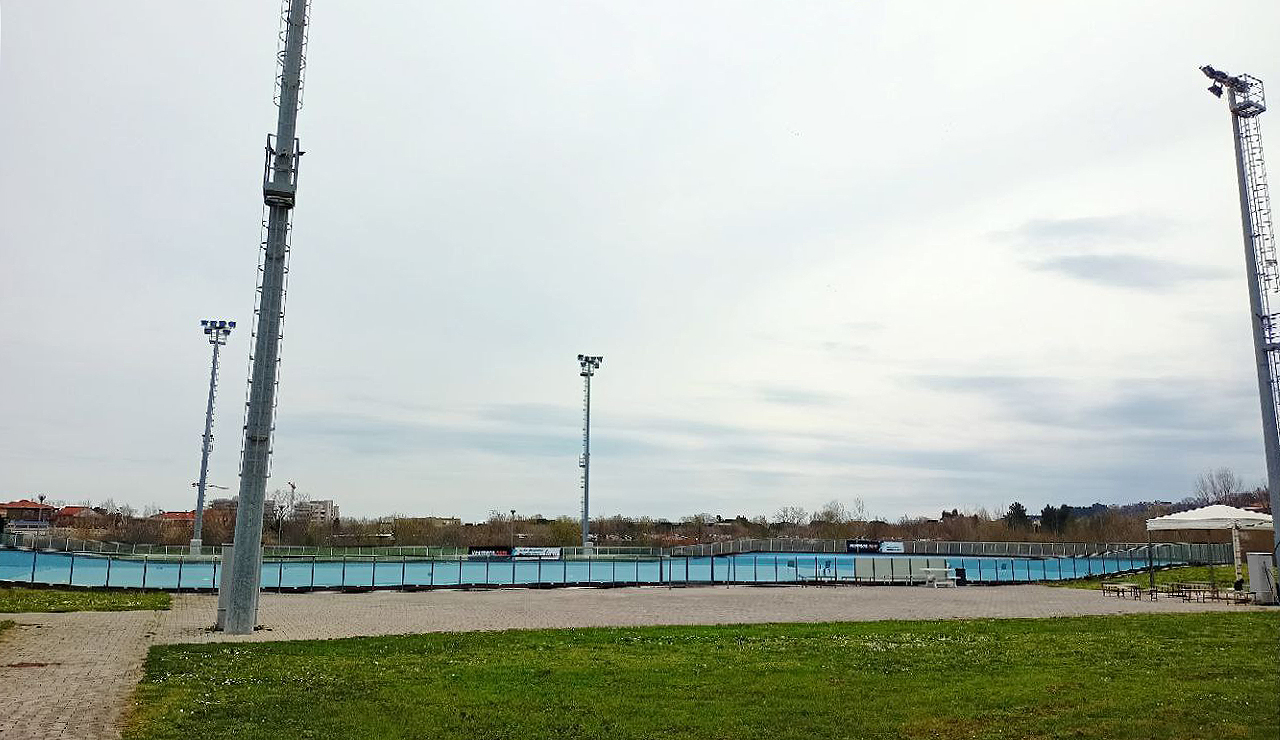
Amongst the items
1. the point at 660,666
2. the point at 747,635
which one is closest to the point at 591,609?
the point at 747,635

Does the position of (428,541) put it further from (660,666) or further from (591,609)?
(660,666)

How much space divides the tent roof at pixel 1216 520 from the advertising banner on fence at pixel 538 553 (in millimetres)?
25972

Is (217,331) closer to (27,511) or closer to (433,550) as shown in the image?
(433,550)

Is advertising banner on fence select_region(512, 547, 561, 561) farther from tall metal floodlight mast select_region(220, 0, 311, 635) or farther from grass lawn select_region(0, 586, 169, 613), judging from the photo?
tall metal floodlight mast select_region(220, 0, 311, 635)

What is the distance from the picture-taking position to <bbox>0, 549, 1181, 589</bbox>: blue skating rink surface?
33750mm

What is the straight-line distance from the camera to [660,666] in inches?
464

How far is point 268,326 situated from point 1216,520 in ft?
76.8

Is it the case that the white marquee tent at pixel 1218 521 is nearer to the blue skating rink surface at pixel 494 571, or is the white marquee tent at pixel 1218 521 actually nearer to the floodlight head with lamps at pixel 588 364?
the blue skating rink surface at pixel 494 571

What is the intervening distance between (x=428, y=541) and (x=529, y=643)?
57.4 m

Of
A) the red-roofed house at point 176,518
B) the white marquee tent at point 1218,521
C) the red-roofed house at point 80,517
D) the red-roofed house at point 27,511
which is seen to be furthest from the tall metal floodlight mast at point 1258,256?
the red-roofed house at point 27,511

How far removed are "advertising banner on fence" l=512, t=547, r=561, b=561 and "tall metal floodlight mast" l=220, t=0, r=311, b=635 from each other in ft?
80.4

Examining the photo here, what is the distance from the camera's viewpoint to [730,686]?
10.2 metres

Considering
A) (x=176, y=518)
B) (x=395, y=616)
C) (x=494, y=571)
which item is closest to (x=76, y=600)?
(x=395, y=616)

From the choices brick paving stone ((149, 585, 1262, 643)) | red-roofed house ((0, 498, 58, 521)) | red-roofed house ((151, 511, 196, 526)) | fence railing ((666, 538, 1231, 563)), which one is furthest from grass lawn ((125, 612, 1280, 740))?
red-roofed house ((0, 498, 58, 521))
